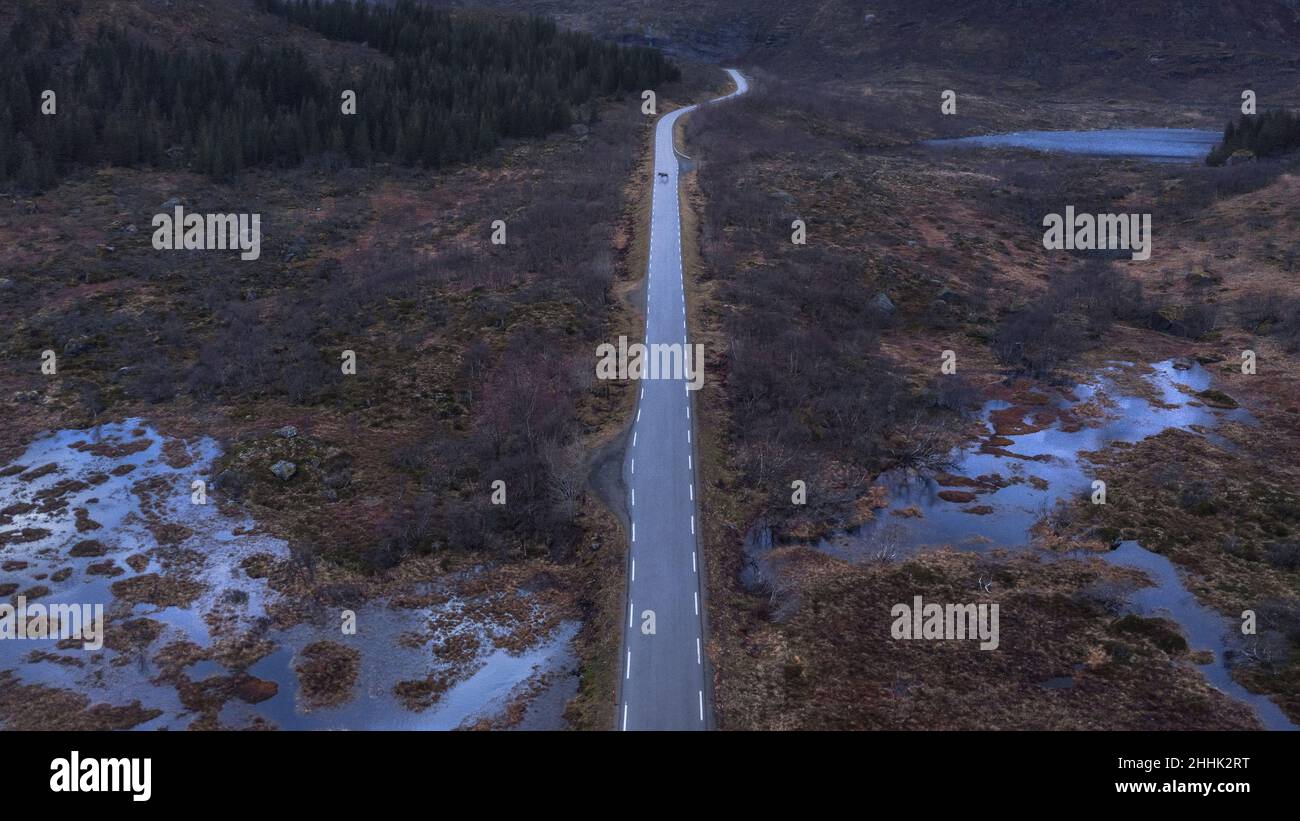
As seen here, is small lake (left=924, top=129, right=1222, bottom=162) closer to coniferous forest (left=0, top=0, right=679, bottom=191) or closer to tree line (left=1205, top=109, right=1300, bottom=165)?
tree line (left=1205, top=109, right=1300, bottom=165)

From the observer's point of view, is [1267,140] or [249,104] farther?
[1267,140]

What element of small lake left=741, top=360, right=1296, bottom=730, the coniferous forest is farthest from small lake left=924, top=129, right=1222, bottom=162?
small lake left=741, top=360, right=1296, bottom=730

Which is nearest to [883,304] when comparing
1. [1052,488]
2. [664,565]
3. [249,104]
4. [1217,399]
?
[1217,399]

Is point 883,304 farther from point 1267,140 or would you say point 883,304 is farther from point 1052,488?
point 1267,140

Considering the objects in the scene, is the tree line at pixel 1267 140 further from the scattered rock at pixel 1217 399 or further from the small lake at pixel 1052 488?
the scattered rock at pixel 1217 399

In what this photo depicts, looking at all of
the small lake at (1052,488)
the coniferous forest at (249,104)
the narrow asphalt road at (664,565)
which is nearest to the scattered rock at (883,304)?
the small lake at (1052,488)
